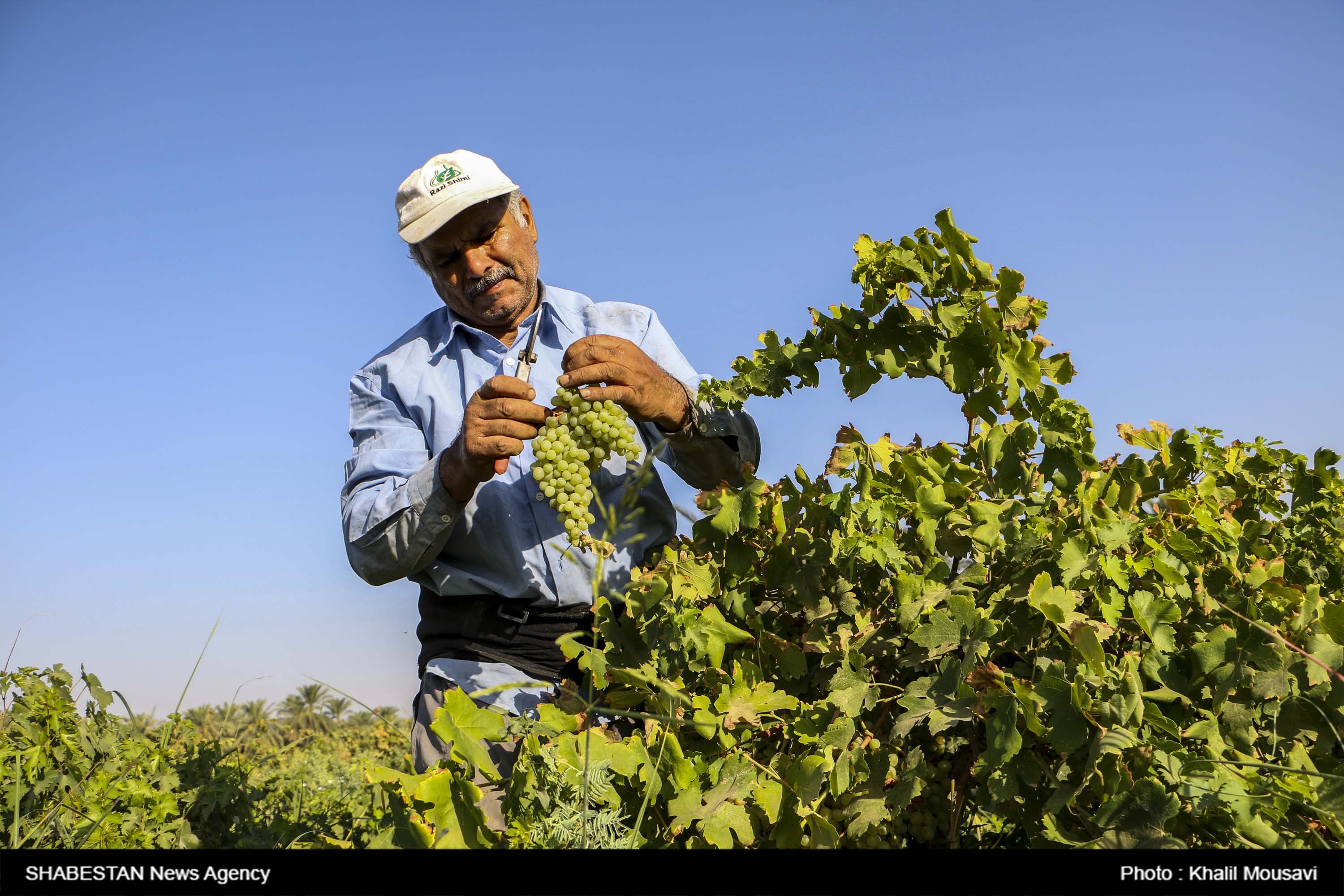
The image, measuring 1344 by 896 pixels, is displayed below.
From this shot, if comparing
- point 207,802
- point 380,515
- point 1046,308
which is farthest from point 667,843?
point 207,802

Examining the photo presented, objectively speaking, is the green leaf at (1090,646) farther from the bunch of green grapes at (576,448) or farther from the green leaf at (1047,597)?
the bunch of green grapes at (576,448)

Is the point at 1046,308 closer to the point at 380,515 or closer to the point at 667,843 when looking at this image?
the point at 667,843

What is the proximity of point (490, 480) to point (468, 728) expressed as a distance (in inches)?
44.1

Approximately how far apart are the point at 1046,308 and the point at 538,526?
172cm

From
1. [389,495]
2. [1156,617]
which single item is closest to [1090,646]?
[1156,617]

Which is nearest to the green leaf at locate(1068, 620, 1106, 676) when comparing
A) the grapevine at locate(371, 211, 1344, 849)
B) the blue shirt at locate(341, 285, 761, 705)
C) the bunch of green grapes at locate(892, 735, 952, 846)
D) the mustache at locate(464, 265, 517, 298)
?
the grapevine at locate(371, 211, 1344, 849)

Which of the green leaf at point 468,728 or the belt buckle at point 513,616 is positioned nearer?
the green leaf at point 468,728

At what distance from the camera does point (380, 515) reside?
283 centimetres

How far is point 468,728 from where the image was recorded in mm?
1774

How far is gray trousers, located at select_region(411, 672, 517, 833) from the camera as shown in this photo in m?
2.32

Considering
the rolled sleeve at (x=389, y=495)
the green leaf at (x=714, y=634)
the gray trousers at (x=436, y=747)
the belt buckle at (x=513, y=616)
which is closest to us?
the green leaf at (x=714, y=634)

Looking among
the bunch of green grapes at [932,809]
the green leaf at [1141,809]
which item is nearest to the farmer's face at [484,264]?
the bunch of green grapes at [932,809]
